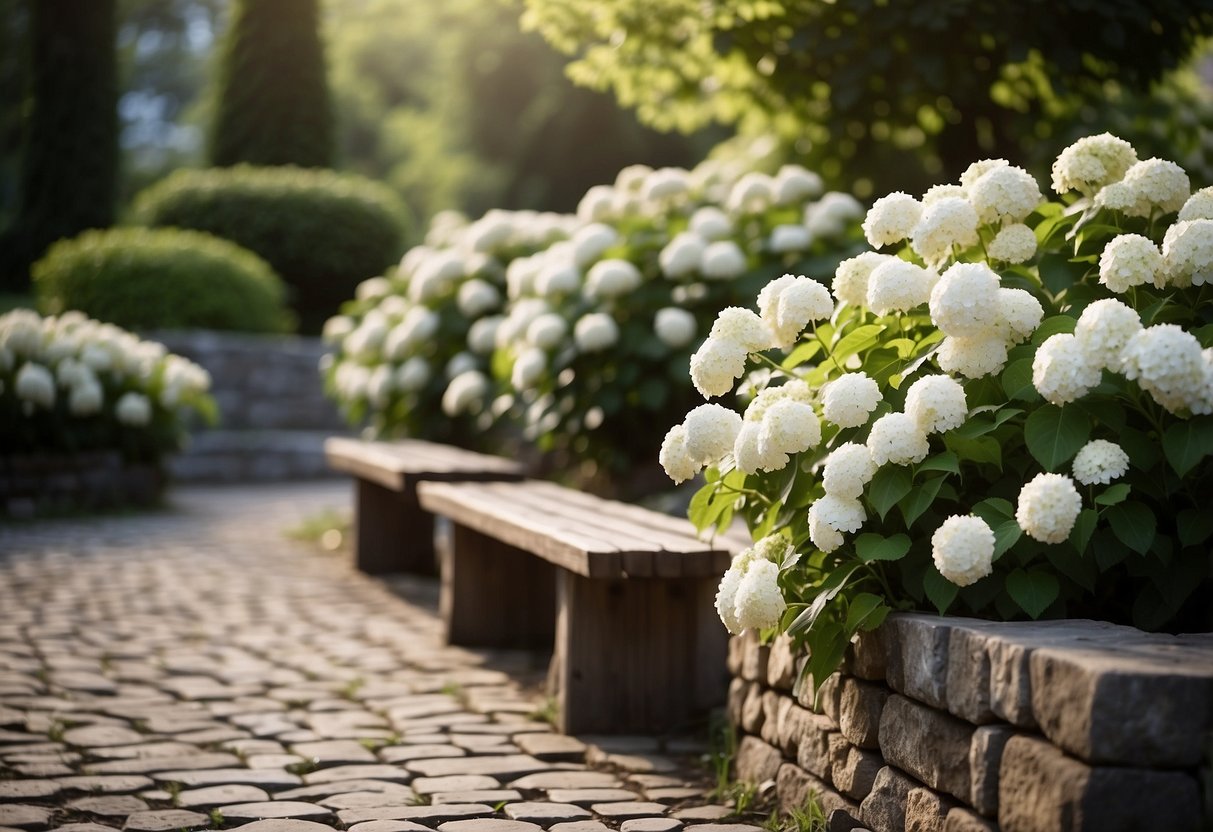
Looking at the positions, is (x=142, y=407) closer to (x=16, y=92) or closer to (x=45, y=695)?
(x=45, y=695)

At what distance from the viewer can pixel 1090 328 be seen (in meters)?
2.56

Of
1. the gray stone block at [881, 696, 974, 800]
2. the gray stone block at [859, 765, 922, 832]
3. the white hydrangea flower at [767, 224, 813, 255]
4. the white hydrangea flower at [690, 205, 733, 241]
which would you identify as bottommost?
the gray stone block at [859, 765, 922, 832]

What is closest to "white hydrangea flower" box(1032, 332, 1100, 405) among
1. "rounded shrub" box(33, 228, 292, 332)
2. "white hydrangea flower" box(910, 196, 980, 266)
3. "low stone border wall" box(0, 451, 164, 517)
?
"white hydrangea flower" box(910, 196, 980, 266)

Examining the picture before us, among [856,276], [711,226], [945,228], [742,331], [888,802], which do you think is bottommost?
[888,802]

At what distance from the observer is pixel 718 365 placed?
3.12m

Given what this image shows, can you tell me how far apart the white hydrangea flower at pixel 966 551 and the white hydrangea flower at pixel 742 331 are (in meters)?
0.77

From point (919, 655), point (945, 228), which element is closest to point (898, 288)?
point (945, 228)

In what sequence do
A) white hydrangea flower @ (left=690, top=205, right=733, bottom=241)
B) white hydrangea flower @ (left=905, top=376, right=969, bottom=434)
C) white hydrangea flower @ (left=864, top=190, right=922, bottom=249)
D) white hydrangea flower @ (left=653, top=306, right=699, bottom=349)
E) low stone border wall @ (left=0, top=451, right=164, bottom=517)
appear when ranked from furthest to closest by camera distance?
low stone border wall @ (left=0, top=451, right=164, bottom=517)
white hydrangea flower @ (left=690, top=205, right=733, bottom=241)
white hydrangea flower @ (left=653, top=306, right=699, bottom=349)
white hydrangea flower @ (left=864, top=190, right=922, bottom=249)
white hydrangea flower @ (left=905, top=376, right=969, bottom=434)

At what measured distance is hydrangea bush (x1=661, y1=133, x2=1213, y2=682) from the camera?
8.42 feet

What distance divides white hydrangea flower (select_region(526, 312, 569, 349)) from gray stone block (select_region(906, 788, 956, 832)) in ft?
11.7

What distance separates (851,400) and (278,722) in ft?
7.04

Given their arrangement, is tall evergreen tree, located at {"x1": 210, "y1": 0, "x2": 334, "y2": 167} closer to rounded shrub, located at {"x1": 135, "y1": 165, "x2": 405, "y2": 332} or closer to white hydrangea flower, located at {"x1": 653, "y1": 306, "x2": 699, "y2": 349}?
rounded shrub, located at {"x1": 135, "y1": 165, "x2": 405, "y2": 332}

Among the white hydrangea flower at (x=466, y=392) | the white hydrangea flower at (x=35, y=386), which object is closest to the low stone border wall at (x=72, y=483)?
the white hydrangea flower at (x=35, y=386)

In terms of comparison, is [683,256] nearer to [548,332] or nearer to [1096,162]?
[548,332]
